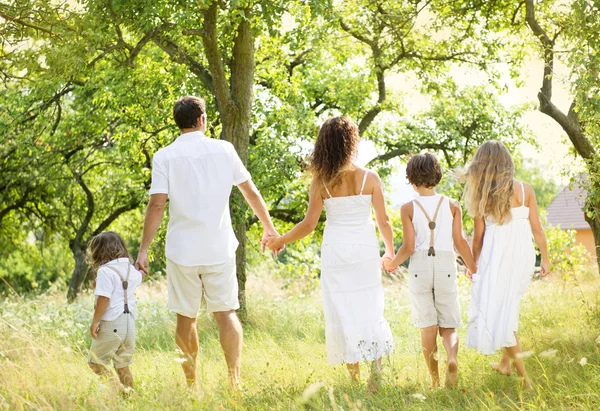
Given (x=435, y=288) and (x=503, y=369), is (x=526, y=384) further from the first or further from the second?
(x=435, y=288)

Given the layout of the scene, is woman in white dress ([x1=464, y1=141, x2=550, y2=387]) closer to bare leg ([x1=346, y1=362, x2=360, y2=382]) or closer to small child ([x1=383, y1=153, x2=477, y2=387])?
small child ([x1=383, y1=153, x2=477, y2=387])

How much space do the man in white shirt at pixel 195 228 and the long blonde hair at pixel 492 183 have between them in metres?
1.69

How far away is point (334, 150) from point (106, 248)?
196 cm

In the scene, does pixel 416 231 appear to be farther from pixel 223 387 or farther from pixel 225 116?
pixel 225 116

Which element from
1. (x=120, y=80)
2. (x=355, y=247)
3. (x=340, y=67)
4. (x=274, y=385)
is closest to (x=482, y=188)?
(x=355, y=247)

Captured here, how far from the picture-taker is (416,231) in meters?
5.70

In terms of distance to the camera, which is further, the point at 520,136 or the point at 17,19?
the point at 520,136

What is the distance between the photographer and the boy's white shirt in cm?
558

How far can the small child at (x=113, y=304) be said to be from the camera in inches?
220

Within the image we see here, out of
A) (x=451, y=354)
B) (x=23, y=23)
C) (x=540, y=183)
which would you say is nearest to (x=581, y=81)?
(x=451, y=354)

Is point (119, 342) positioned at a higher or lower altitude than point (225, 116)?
lower

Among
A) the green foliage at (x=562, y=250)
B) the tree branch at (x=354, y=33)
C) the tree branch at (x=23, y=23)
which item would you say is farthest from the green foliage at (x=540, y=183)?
the tree branch at (x=23, y=23)

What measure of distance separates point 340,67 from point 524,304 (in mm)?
9745

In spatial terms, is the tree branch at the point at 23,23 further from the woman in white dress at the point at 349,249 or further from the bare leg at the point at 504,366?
the bare leg at the point at 504,366
